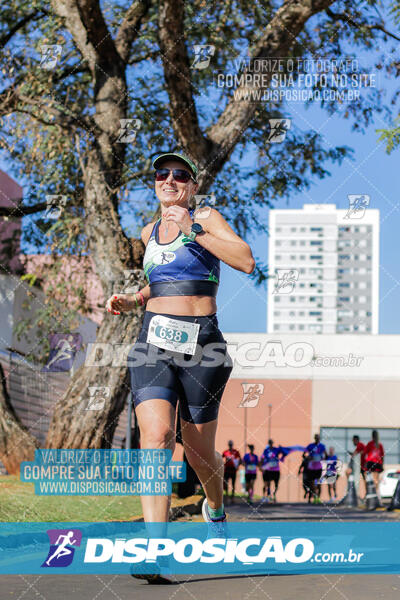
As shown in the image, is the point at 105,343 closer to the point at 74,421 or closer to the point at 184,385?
the point at 74,421

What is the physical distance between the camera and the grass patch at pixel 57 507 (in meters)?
7.77

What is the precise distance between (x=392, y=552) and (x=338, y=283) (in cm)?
15313

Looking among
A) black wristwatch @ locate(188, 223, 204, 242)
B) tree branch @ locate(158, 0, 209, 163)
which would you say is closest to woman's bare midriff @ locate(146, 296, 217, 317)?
black wristwatch @ locate(188, 223, 204, 242)

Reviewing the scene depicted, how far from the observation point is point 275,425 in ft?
166

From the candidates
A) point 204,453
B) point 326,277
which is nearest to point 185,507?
point 204,453

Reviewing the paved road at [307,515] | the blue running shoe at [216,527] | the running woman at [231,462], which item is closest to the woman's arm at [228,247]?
the blue running shoe at [216,527]

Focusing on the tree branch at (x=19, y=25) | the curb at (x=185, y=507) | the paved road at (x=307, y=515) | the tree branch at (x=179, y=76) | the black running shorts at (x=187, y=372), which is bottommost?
the paved road at (x=307, y=515)

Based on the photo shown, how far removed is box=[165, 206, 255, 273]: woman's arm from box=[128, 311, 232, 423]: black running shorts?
0.34 metres

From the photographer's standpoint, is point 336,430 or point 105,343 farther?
point 336,430

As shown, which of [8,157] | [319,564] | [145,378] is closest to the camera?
[145,378]

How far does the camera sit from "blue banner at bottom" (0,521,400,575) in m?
4.49

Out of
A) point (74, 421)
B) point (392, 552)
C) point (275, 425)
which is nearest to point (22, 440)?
point (74, 421)

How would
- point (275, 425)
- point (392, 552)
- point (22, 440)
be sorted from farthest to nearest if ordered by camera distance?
1. point (275, 425)
2. point (22, 440)
3. point (392, 552)

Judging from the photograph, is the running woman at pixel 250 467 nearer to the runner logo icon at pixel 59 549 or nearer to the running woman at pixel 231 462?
the running woman at pixel 231 462
